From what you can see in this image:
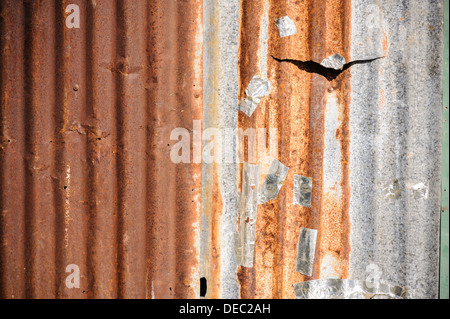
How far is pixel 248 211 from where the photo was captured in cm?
73

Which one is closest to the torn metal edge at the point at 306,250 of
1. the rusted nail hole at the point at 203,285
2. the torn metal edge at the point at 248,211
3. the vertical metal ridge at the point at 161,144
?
the torn metal edge at the point at 248,211

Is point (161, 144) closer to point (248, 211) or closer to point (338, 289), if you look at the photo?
point (248, 211)

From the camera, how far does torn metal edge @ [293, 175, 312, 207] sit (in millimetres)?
725

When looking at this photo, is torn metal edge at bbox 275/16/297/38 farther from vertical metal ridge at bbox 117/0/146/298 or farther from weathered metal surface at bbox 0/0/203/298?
vertical metal ridge at bbox 117/0/146/298

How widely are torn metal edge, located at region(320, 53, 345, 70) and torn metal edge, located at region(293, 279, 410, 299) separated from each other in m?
0.66

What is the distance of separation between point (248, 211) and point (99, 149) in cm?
50

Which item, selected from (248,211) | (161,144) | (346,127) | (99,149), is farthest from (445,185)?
(99,149)

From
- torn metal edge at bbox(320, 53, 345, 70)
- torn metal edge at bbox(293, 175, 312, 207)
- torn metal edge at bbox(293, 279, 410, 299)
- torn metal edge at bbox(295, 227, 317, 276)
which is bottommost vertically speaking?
torn metal edge at bbox(293, 279, 410, 299)

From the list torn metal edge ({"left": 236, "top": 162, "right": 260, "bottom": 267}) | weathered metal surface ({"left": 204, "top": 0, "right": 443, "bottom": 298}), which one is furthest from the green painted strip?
torn metal edge ({"left": 236, "top": 162, "right": 260, "bottom": 267})

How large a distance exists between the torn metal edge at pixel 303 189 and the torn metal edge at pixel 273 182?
45 millimetres

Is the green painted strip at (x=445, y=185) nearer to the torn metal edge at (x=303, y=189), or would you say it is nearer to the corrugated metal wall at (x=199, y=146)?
the corrugated metal wall at (x=199, y=146)

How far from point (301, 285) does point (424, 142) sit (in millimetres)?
575
